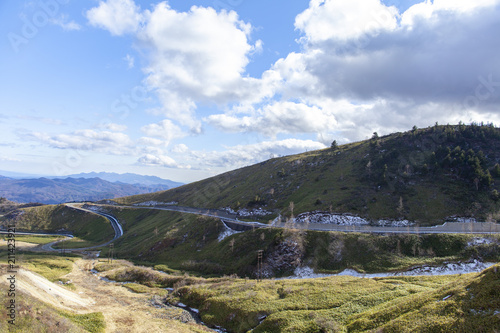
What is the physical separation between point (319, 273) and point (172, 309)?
3074cm

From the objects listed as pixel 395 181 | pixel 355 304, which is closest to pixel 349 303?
pixel 355 304

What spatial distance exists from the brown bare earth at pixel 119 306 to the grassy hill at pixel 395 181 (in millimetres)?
48466

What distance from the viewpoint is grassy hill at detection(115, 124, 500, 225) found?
245 feet

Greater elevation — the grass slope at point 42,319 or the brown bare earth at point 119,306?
the grass slope at point 42,319

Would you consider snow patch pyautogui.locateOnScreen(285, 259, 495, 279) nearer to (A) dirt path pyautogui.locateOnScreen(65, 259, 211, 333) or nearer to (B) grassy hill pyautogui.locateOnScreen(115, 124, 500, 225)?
(B) grassy hill pyautogui.locateOnScreen(115, 124, 500, 225)

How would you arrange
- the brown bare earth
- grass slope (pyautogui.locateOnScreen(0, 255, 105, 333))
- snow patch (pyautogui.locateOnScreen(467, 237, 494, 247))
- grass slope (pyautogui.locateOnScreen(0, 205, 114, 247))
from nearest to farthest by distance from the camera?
grass slope (pyautogui.locateOnScreen(0, 255, 105, 333))
the brown bare earth
snow patch (pyautogui.locateOnScreen(467, 237, 494, 247))
grass slope (pyautogui.locateOnScreen(0, 205, 114, 247))

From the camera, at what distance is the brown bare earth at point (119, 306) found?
1352 inches

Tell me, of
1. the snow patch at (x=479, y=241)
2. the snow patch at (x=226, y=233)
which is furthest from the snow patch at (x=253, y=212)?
the snow patch at (x=479, y=241)

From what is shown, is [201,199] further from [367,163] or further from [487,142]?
[487,142]

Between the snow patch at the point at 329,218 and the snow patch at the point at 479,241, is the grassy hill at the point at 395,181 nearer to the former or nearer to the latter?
the snow patch at the point at 329,218

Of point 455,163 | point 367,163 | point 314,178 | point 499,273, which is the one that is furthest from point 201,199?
point 499,273

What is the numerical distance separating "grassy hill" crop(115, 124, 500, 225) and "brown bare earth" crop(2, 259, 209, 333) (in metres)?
48.5

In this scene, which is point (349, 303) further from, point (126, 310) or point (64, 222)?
point (64, 222)

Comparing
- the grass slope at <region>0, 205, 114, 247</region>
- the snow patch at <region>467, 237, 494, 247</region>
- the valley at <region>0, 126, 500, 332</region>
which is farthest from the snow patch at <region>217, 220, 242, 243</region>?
the grass slope at <region>0, 205, 114, 247</region>
